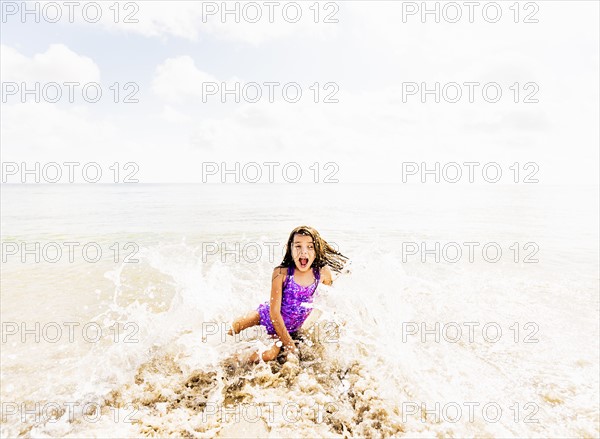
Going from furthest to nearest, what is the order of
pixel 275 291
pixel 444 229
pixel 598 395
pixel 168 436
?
1. pixel 444 229
2. pixel 275 291
3. pixel 598 395
4. pixel 168 436

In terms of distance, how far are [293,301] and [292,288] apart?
0.65 feet

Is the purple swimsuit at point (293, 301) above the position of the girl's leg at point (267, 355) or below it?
above

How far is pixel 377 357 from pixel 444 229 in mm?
15133

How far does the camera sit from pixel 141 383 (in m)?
4.16

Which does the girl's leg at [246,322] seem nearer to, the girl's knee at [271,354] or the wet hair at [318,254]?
the girl's knee at [271,354]

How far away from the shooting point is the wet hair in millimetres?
4727

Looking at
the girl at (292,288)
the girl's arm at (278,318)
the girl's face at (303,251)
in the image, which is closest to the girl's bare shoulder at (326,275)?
the girl at (292,288)

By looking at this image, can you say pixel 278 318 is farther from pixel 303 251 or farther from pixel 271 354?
pixel 303 251

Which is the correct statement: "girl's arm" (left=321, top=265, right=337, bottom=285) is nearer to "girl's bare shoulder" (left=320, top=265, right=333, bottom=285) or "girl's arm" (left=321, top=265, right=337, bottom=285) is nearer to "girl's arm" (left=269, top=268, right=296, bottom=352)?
"girl's bare shoulder" (left=320, top=265, right=333, bottom=285)

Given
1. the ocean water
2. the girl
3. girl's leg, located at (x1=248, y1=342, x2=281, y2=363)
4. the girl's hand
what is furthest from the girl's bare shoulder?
girl's leg, located at (x1=248, y1=342, x2=281, y2=363)

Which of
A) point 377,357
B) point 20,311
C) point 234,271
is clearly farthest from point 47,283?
point 377,357

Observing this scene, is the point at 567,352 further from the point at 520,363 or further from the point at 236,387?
the point at 236,387

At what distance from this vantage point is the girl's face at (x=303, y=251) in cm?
473

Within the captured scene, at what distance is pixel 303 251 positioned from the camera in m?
4.77
